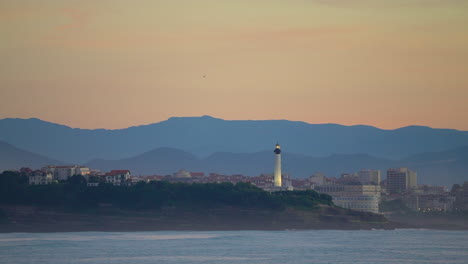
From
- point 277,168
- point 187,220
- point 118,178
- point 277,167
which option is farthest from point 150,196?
point 277,168

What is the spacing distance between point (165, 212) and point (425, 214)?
210 ft

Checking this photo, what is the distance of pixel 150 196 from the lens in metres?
155

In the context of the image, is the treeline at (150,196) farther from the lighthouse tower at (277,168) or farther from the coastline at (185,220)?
the lighthouse tower at (277,168)

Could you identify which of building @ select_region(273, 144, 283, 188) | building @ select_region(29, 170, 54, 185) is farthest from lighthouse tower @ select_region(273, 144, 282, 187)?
building @ select_region(29, 170, 54, 185)

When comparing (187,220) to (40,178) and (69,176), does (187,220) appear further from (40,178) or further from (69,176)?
(69,176)

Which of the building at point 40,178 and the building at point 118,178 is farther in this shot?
the building at point 118,178

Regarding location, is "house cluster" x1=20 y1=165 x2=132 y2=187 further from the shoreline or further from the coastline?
the coastline

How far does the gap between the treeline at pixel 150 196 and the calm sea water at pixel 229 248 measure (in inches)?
837

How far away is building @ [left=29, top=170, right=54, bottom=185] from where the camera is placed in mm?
171000

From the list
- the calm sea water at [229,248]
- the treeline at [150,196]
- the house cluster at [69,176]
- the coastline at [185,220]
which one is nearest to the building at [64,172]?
the house cluster at [69,176]

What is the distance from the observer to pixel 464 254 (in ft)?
319

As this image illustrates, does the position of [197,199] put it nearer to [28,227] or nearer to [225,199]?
[225,199]

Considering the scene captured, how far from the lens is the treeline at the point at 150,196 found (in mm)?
153125

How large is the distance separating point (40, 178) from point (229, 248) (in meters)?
75.5
